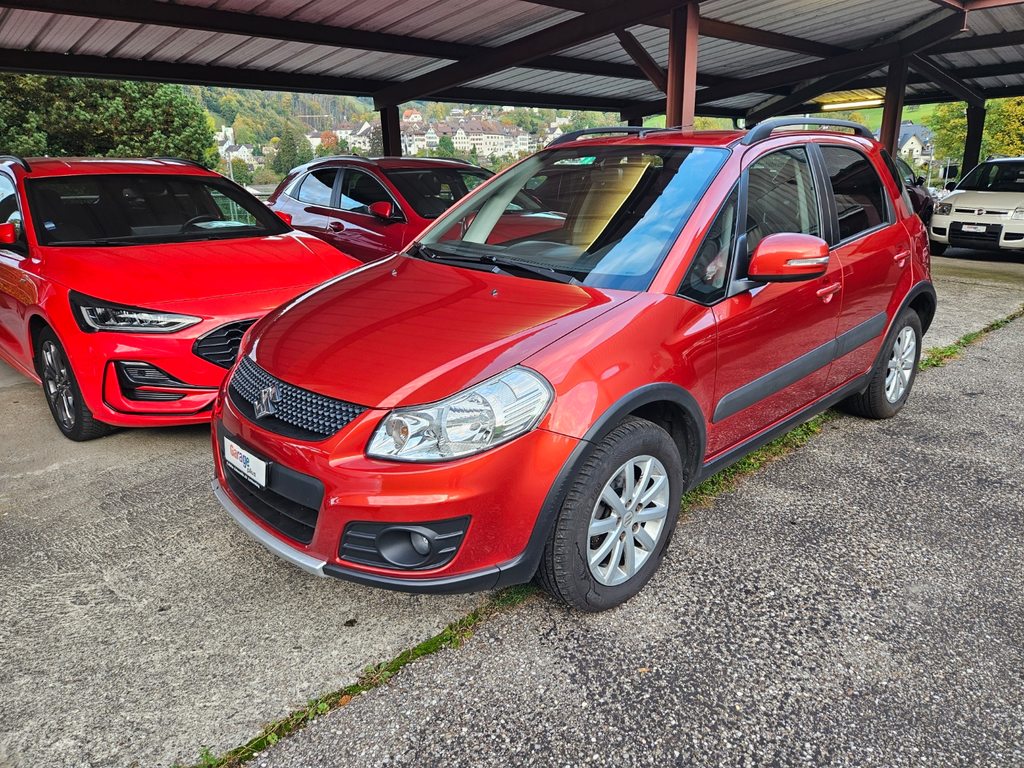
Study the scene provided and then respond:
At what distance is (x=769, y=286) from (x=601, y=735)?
1845 mm

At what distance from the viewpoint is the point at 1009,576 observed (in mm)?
2766

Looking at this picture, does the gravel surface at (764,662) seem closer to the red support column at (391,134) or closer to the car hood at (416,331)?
the car hood at (416,331)

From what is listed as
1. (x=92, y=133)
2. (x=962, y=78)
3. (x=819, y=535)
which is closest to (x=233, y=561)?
(x=819, y=535)

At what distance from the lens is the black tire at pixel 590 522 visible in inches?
88.7

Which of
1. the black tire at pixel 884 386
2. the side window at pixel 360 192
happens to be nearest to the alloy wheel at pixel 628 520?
the black tire at pixel 884 386

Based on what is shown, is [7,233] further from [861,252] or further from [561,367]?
[861,252]

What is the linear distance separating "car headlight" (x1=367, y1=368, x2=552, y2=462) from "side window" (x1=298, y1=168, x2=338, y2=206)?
240 inches

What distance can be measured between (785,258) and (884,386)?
1.88 meters

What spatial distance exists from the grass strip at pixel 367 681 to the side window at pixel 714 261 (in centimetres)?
125

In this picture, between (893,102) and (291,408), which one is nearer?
(291,408)

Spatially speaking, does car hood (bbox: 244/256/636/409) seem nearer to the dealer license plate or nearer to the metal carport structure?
the dealer license plate

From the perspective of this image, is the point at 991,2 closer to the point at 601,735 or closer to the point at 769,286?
the point at 769,286

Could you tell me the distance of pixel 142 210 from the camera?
15.3ft

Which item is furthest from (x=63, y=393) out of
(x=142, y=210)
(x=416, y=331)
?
(x=416, y=331)
